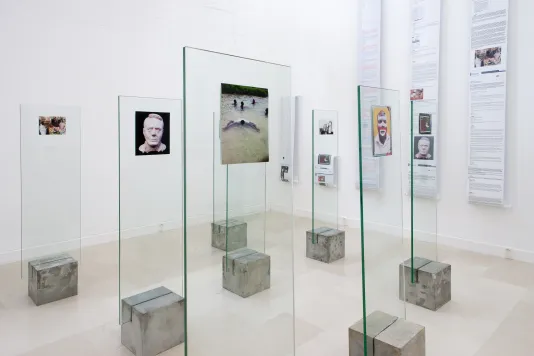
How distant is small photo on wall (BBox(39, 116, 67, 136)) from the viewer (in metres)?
3.42

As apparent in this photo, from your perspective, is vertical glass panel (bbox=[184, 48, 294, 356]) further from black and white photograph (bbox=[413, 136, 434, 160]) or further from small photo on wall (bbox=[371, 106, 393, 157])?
black and white photograph (bbox=[413, 136, 434, 160])

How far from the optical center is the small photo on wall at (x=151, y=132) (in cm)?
285

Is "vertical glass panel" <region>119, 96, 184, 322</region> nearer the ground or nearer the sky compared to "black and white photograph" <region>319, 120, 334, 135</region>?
nearer the ground

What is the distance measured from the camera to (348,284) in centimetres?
363

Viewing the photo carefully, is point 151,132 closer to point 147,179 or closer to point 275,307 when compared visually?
point 147,179

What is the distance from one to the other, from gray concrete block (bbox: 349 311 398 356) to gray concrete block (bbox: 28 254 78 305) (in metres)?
2.39

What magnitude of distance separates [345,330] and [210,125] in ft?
5.74

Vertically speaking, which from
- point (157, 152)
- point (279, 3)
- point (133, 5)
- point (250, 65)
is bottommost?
point (157, 152)

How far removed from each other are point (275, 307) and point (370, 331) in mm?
589

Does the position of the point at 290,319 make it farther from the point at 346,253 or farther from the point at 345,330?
the point at 346,253

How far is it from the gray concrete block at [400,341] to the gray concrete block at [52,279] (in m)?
2.55

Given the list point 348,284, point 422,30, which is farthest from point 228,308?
point 422,30

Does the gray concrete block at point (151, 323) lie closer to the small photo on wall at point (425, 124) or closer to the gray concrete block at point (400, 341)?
the gray concrete block at point (400, 341)

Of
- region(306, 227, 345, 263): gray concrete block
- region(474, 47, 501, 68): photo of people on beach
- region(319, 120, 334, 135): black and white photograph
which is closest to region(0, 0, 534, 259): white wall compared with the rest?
region(474, 47, 501, 68): photo of people on beach
